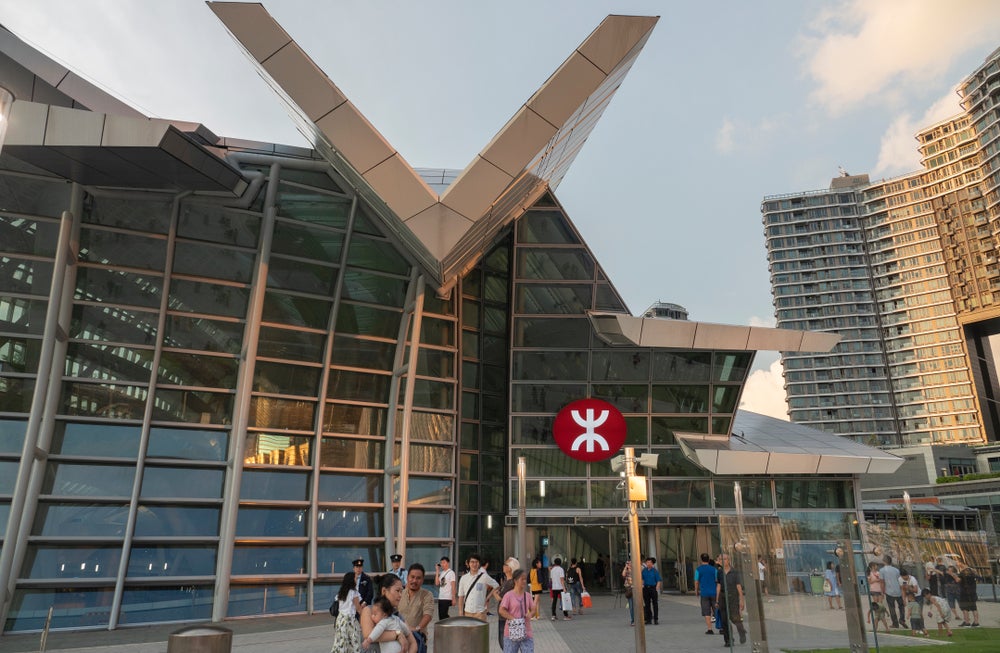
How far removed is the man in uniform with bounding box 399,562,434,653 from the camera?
310 inches

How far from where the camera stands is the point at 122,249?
62.8 feet

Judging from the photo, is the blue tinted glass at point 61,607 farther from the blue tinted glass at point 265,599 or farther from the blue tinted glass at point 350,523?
the blue tinted glass at point 350,523

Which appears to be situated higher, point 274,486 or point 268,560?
point 274,486

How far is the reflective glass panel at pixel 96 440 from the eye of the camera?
727 inches

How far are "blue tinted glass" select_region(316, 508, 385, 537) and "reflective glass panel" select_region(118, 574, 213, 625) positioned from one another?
3.41 meters

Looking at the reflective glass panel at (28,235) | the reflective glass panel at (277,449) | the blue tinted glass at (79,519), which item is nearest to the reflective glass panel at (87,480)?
the blue tinted glass at (79,519)

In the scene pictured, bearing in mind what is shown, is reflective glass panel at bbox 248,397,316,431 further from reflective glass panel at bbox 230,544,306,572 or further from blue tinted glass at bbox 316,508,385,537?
reflective glass panel at bbox 230,544,306,572

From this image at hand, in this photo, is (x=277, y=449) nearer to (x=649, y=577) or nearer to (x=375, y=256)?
(x=375, y=256)

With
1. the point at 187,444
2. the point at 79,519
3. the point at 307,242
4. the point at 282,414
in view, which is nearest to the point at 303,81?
the point at 307,242

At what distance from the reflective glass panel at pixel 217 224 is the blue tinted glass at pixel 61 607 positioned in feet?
31.6

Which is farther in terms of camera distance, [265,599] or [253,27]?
[265,599]

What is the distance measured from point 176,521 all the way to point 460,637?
1496 cm

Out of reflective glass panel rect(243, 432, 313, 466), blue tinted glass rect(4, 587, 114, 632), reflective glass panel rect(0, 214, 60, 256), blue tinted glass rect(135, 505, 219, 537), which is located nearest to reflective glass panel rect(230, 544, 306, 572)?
blue tinted glass rect(135, 505, 219, 537)

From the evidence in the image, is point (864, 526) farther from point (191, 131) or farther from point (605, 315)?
point (191, 131)
